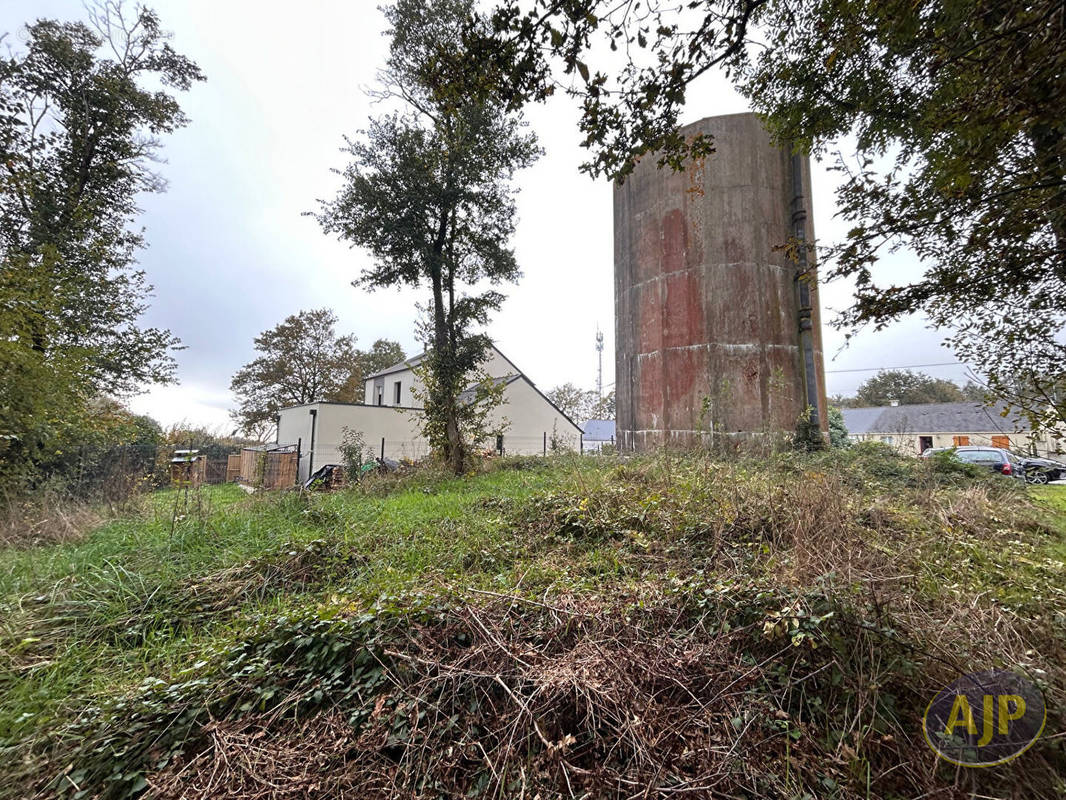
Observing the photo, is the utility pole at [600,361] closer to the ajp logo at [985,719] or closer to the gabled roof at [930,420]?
the gabled roof at [930,420]

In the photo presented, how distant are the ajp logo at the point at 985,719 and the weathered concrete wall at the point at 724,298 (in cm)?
768

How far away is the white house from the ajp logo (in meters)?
9.74

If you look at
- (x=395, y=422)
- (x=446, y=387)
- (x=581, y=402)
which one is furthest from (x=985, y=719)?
(x=581, y=402)

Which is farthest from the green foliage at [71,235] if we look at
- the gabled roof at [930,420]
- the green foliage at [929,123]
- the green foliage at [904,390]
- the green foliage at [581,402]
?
the green foliage at [904,390]

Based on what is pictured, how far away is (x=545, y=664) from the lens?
6.62ft

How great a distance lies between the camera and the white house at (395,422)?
16719mm

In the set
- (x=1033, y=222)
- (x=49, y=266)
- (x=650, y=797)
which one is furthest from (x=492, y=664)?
(x=49, y=266)

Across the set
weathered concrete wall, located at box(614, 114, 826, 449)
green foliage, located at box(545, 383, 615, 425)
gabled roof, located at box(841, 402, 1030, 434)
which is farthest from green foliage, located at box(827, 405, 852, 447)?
green foliage, located at box(545, 383, 615, 425)

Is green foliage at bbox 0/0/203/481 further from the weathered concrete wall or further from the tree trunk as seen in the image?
the weathered concrete wall

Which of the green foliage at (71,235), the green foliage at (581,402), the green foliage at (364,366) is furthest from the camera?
the green foliage at (581,402)

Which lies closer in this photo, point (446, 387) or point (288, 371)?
point (446, 387)

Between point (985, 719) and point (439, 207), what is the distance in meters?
11.8

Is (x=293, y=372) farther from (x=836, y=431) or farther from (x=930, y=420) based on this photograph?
(x=930, y=420)

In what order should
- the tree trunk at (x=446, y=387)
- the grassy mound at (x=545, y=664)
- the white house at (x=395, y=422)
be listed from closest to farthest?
1. the grassy mound at (x=545, y=664)
2. the tree trunk at (x=446, y=387)
3. the white house at (x=395, y=422)
